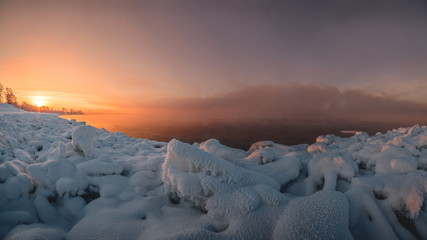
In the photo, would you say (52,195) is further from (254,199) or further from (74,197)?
(254,199)

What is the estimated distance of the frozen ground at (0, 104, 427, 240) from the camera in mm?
2012

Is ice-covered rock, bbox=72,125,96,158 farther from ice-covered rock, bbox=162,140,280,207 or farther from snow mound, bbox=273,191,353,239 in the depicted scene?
snow mound, bbox=273,191,353,239

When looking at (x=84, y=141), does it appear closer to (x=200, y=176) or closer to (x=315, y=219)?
(x=200, y=176)

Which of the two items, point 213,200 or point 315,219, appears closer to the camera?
point 315,219

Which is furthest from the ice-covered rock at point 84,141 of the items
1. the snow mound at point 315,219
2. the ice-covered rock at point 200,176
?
the snow mound at point 315,219

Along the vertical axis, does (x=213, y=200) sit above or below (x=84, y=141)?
below

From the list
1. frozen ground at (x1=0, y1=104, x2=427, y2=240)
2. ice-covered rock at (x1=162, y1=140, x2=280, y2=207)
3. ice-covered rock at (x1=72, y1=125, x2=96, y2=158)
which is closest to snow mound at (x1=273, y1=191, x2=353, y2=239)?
frozen ground at (x1=0, y1=104, x2=427, y2=240)

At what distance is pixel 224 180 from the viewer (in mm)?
2705

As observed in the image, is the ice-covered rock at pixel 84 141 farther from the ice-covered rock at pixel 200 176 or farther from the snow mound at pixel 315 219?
the snow mound at pixel 315 219

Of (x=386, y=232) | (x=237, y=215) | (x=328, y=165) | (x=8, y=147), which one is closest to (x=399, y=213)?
(x=386, y=232)

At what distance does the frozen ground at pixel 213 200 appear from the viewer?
201cm

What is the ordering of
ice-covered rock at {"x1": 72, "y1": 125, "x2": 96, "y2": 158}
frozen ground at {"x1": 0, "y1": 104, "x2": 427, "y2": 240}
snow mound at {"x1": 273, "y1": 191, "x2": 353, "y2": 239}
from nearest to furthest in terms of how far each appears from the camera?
snow mound at {"x1": 273, "y1": 191, "x2": 353, "y2": 239}
frozen ground at {"x1": 0, "y1": 104, "x2": 427, "y2": 240}
ice-covered rock at {"x1": 72, "y1": 125, "x2": 96, "y2": 158}

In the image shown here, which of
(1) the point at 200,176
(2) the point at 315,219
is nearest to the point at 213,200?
(1) the point at 200,176

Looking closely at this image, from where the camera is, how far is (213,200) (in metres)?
2.44
